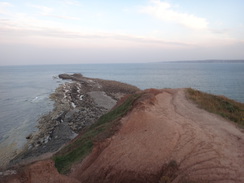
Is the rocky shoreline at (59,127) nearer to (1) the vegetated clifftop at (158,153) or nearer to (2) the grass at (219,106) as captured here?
(1) the vegetated clifftop at (158,153)

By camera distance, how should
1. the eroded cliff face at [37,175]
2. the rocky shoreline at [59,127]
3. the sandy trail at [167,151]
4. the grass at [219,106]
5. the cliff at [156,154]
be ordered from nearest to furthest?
1. the eroded cliff face at [37,175]
2. the cliff at [156,154]
3. the sandy trail at [167,151]
4. the grass at [219,106]
5. the rocky shoreline at [59,127]

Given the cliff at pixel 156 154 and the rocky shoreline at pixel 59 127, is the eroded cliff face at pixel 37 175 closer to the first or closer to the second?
the cliff at pixel 156 154

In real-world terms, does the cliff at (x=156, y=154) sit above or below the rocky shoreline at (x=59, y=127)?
above

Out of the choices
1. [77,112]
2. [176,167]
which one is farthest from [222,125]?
[77,112]

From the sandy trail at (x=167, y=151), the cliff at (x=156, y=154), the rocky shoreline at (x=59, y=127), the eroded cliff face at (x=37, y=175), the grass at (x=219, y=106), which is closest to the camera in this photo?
the eroded cliff face at (x=37, y=175)

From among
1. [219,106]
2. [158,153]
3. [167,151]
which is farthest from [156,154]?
[219,106]

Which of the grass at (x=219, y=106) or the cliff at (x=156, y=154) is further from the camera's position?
the grass at (x=219, y=106)

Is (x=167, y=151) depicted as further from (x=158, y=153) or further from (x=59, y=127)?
(x=59, y=127)

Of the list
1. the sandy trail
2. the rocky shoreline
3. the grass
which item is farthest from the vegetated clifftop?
the rocky shoreline

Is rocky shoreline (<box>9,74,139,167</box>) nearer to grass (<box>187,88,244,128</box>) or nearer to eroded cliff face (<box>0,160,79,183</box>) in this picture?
eroded cliff face (<box>0,160,79,183</box>)

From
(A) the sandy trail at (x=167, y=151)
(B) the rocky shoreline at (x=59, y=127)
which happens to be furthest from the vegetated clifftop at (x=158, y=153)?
(B) the rocky shoreline at (x=59, y=127)
